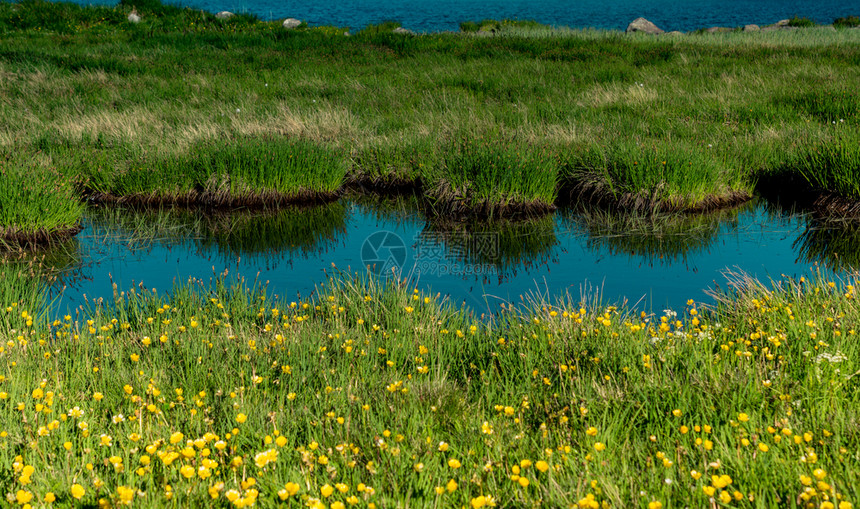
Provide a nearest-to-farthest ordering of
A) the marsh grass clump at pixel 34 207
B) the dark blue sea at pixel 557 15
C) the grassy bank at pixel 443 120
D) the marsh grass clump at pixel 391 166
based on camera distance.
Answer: the marsh grass clump at pixel 34 207 → the grassy bank at pixel 443 120 → the marsh grass clump at pixel 391 166 → the dark blue sea at pixel 557 15

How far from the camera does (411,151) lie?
995 cm

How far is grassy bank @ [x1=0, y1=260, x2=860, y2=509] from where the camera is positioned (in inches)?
105

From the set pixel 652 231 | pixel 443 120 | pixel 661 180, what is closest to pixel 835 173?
pixel 661 180

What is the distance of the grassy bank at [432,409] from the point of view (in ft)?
8.77

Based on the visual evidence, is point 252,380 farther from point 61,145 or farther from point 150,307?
point 61,145

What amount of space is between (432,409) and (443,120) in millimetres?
8840

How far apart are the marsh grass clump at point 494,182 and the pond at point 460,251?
34 centimetres

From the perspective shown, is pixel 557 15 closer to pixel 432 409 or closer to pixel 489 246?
pixel 489 246

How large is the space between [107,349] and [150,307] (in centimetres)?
99

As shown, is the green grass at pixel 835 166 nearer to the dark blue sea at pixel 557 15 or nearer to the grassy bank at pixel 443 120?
the grassy bank at pixel 443 120

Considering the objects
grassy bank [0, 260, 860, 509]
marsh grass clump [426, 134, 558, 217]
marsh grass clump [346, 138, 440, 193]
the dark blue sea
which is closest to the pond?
marsh grass clump [426, 134, 558, 217]

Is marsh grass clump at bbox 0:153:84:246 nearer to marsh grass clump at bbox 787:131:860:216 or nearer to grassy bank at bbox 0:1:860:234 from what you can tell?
grassy bank at bbox 0:1:860:234

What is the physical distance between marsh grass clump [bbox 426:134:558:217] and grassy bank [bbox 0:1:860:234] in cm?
2

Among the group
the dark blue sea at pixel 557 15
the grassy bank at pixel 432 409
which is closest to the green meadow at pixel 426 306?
the grassy bank at pixel 432 409
